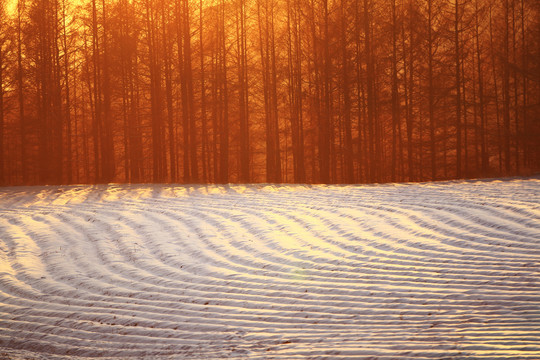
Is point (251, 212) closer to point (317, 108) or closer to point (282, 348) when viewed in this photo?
point (282, 348)

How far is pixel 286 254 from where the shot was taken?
9148 mm

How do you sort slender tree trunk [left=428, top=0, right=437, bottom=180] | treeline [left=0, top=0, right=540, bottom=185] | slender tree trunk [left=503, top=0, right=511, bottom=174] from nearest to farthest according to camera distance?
slender tree trunk [left=428, top=0, right=437, bottom=180]
treeline [left=0, top=0, right=540, bottom=185]
slender tree trunk [left=503, top=0, right=511, bottom=174]

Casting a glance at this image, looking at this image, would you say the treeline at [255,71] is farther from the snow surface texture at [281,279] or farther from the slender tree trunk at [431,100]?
the snow surface texture at [281,279]

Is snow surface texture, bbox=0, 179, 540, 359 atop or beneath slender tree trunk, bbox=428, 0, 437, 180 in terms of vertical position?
beneath

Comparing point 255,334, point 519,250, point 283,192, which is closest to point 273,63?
point 283,192

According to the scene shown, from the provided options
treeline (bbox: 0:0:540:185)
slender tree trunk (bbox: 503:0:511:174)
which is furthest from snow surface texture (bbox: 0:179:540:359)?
slender tree trunk (bbox: 503:0:511:174)

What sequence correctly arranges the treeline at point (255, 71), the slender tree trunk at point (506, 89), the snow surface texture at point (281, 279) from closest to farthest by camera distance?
the snow surface texture at point (281, 279) < the treeline at point (255, 71) < the slender tree trunk at point (506, 89)

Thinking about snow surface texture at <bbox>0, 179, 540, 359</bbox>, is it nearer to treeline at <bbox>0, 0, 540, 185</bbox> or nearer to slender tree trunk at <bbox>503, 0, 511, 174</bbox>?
treeline at <bbox>0, 0, 540, 185</bbox>

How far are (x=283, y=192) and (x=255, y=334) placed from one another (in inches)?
447

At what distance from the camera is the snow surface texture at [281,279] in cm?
537

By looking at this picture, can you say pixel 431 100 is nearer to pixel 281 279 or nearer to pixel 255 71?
pixel 255 71

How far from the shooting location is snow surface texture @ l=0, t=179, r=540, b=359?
5.37 metres

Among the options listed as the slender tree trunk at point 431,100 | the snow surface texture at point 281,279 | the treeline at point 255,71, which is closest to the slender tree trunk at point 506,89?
the treeline at point 255,71

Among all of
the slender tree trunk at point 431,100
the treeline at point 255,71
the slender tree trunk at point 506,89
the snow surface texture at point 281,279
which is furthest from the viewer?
the slender tree trunk at point 506,89
